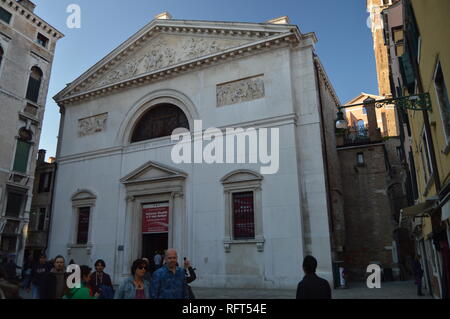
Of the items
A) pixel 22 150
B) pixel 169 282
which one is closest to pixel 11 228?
pixel 22 150

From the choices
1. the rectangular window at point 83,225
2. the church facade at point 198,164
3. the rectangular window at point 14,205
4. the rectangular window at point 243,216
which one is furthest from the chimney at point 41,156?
the rectangular window at point 243,216

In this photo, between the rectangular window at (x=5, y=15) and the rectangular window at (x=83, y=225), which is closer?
the rectangular window at (x=5, y=15)

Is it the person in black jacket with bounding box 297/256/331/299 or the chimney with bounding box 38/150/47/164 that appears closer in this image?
the person in black jacket with bounding box 297/256/331/299

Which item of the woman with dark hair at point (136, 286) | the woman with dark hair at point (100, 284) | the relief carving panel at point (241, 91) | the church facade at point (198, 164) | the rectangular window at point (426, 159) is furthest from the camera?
the relief carving panel at point (241, 91)

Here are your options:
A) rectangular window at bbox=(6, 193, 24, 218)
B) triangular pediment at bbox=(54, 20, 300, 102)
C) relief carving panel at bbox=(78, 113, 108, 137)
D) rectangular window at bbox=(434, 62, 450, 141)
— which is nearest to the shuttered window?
rectangular window at bbox=(6, 193, 24, 218)

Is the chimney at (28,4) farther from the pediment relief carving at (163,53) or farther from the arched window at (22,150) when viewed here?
the arched window at (22,150)

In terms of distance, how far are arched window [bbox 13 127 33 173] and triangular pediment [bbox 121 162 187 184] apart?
5.62 meters

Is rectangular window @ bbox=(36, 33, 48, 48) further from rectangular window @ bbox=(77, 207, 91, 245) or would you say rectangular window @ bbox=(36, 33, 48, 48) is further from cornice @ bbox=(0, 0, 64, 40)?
rectangular window @ bbox=(77, 207, 91, 245)

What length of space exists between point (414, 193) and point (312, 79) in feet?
21.2

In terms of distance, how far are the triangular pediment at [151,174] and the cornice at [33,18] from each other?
11.1 m

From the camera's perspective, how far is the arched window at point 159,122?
62.3 ft

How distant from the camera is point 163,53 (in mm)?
20031

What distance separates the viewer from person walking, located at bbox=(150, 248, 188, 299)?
4.55 meters
